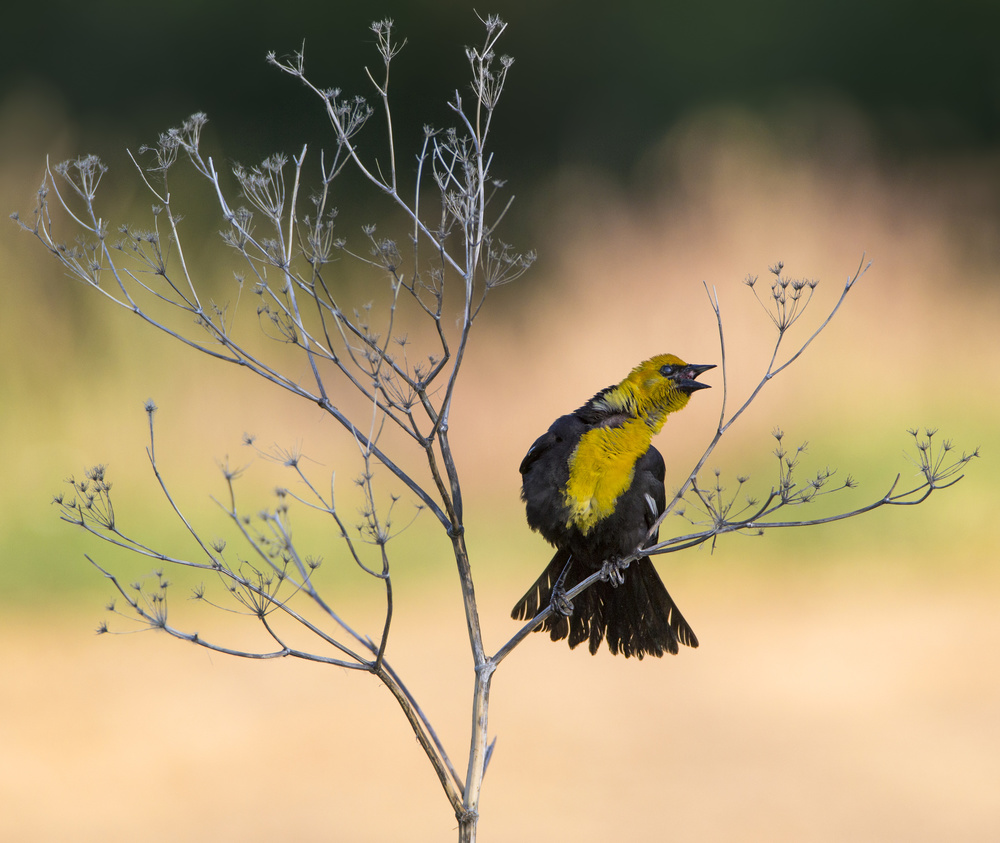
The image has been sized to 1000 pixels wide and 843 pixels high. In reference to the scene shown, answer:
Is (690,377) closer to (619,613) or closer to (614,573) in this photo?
(614,573)

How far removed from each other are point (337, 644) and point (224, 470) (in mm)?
378

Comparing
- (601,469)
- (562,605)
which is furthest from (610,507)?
(562,605)

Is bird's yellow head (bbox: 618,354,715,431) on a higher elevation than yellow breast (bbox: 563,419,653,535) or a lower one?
higher

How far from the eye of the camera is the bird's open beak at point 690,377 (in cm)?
210

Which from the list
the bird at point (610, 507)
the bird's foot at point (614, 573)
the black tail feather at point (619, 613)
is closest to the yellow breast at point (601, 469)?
the bird at point (610, 507)

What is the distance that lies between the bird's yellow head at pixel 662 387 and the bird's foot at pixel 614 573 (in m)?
0.33

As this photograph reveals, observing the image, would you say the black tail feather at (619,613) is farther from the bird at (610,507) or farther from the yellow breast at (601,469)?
the yellow breast at (601,469)

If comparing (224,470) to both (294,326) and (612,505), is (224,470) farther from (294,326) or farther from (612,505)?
(612,505)

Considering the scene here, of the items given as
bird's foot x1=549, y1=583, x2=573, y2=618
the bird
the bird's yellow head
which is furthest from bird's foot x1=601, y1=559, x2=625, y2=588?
the bird's yellow head

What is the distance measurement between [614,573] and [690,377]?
51 centimetres

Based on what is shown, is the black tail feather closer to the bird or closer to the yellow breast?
the bird

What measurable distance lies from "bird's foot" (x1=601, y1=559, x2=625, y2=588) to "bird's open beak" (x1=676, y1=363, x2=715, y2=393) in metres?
0.43

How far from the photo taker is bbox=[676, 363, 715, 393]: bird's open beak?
2.10 meters

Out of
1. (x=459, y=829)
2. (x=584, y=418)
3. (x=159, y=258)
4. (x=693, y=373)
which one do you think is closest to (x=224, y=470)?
(x=159, y=258)
